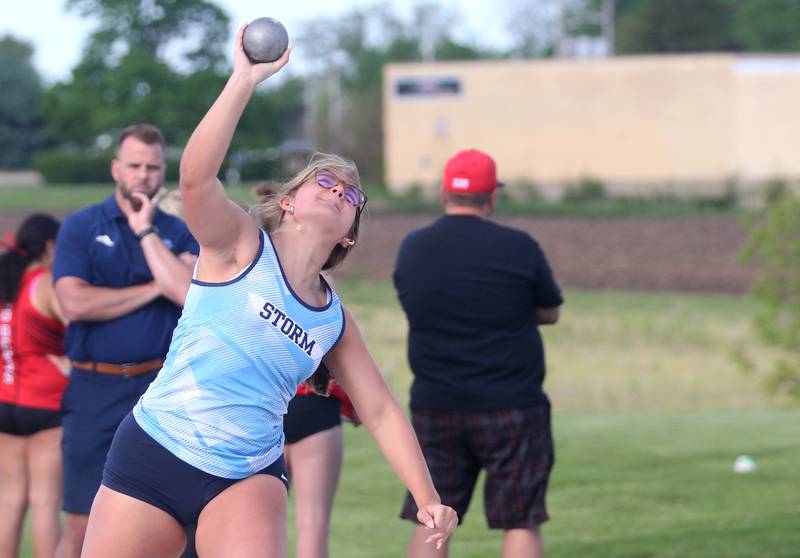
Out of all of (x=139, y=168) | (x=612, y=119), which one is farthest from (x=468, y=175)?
(x=612, y=119)

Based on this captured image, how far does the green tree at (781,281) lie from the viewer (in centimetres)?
1272

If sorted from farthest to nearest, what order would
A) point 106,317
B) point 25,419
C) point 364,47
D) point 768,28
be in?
point 364,47 < point 768,28 < point 25,419 < point 106,317

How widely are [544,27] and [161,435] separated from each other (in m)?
96.3

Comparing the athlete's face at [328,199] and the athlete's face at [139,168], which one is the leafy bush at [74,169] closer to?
the athlete's face at [139,168]

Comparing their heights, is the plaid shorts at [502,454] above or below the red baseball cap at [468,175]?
below

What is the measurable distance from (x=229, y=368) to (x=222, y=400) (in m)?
0.10

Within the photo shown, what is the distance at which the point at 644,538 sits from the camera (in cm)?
828

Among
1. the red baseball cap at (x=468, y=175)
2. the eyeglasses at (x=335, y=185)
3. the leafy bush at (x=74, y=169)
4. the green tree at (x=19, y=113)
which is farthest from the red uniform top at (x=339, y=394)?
the green tree at (x=19, y=113)

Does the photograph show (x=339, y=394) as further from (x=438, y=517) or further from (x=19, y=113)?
(x=19, y=113)

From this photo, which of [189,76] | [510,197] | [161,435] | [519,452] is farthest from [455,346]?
[189,76]

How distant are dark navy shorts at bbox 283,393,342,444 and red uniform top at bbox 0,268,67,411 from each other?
1303mm

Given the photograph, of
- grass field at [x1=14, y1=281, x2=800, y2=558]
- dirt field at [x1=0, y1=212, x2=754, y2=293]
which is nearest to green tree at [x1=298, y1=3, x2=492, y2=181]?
dirt field at [x1=0, y1=212, x2=754, y2=293]

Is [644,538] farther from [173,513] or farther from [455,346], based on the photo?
[173,513]

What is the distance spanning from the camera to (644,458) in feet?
37.5
